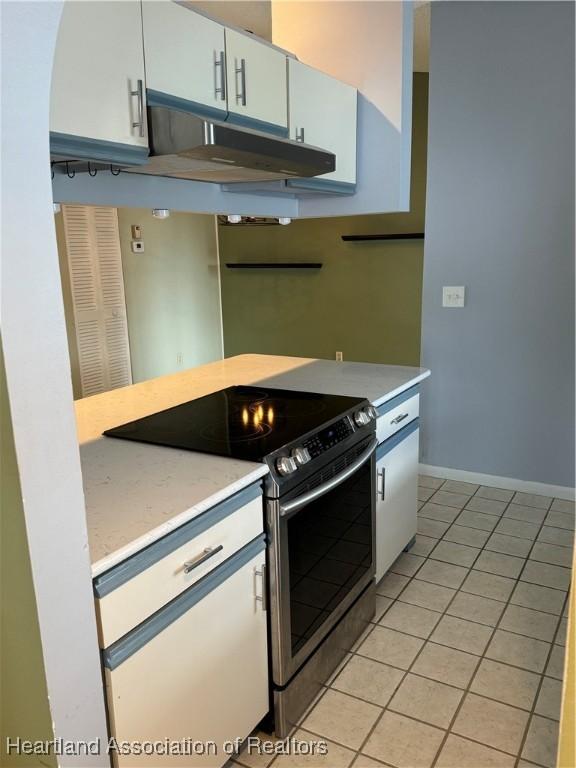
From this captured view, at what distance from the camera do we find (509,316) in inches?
134

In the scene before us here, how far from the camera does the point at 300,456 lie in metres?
1.73

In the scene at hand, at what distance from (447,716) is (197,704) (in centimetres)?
86

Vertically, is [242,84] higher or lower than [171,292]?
higher

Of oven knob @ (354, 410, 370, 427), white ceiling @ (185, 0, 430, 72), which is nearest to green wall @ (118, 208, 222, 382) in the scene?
white ceiling @ (185, 0, 430, 72)

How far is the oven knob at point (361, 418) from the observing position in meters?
2.06

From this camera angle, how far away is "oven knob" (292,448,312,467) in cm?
172

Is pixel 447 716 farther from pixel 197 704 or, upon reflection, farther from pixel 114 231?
pixel 114 231

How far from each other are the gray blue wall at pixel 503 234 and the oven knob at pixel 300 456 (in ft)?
6.88

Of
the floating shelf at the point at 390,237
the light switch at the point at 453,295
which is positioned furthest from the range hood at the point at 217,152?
the floating shelf at the point at 390,237

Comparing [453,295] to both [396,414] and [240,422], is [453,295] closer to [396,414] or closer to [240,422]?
[396,414]

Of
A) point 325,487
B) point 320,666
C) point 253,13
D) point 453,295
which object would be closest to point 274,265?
point 253,13

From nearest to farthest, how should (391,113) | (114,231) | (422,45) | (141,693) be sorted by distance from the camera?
(141,693)
(391,113)
(422,45)
(114,231)

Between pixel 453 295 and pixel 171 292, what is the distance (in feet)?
9.94

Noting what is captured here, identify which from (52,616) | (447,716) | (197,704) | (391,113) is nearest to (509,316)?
(391,113)
